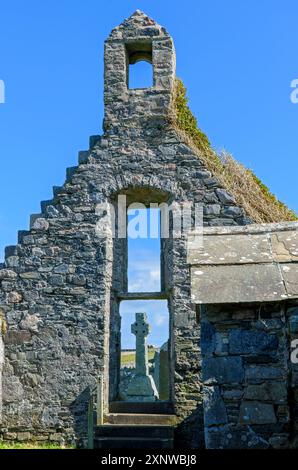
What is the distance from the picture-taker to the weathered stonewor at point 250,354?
4.21 metres

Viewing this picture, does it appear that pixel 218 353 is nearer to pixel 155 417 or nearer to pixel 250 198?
pixel 155 417

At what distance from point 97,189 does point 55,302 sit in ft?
6.97

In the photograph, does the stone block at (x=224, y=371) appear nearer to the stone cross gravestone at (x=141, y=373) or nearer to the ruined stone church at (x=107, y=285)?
the ruined stone church at (x=107, y=285)

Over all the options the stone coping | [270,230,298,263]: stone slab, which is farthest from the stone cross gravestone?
[270,230,298,263]: stone slab

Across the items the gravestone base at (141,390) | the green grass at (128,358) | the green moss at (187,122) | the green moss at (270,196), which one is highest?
the green moss at (187,122)

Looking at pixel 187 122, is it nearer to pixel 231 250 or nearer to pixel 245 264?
pixel 231 250

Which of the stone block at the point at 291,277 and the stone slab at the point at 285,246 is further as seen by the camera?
the stone slab at the point at 285,246

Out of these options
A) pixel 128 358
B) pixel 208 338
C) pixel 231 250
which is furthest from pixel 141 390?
pixel 128 358

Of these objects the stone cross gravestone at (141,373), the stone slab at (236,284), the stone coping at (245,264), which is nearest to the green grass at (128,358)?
the stone cross gravestone at (141,373)

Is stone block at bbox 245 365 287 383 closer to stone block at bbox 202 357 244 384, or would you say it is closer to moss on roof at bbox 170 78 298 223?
stone block at bbox 202 357 244 384

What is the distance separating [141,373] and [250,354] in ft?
32.8

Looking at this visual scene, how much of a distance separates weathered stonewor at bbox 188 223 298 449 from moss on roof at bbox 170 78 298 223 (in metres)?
5.60

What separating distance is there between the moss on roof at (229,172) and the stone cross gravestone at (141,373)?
5.02 m

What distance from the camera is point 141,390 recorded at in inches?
532
